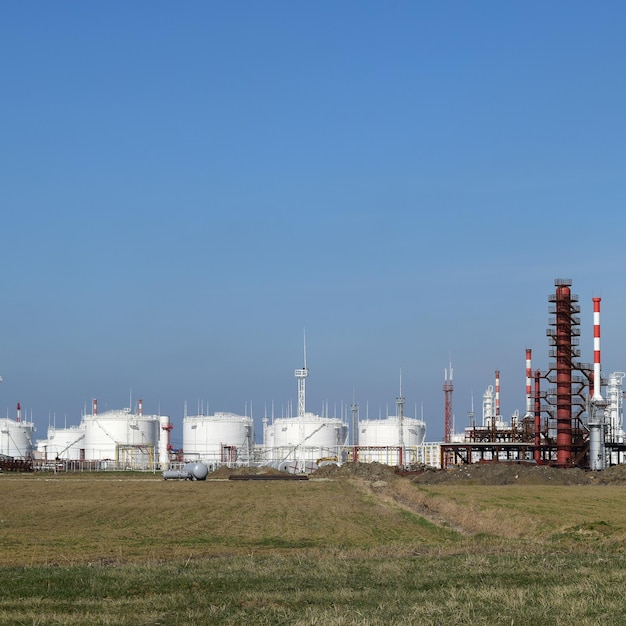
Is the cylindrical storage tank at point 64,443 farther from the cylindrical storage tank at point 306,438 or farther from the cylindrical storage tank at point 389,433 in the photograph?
the cylindrical storage tank at point 389,433

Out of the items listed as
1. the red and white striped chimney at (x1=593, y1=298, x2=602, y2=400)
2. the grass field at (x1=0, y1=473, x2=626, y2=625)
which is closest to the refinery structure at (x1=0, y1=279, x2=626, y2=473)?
the red and white striped chimney at (x1=593, y1=298, x2=602, y2=400)

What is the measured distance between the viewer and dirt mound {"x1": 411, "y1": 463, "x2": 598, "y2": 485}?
88750 mm

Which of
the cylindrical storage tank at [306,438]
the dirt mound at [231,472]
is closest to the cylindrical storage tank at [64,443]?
the cylindrical storage tank at [306,438]

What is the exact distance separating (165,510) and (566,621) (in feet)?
110

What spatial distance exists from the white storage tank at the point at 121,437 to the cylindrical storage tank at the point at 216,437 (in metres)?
6.26

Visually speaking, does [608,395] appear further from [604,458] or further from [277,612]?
[277,612]

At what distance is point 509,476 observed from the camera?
3536 inches

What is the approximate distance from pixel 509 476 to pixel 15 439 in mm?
117989

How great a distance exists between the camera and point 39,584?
19641 millimetres

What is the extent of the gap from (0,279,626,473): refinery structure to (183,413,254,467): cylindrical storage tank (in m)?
0.16

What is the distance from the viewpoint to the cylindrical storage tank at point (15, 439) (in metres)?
183

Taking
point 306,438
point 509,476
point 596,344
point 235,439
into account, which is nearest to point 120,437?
point 235,439

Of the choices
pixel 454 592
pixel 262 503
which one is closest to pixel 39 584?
pixel 454 592

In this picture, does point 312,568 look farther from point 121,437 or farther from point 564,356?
point 121,437
